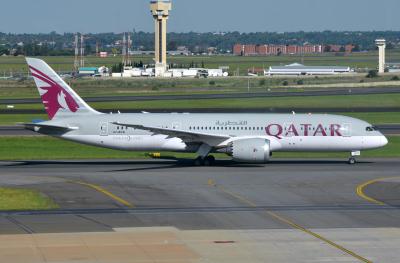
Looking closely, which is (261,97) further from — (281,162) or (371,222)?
(371,222)

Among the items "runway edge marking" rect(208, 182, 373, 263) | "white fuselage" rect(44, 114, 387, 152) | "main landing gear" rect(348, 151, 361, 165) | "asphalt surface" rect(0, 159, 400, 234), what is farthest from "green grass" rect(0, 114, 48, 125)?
"runway edge marking" rect(208, 182, 373, 263)

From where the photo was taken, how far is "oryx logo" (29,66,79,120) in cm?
5900

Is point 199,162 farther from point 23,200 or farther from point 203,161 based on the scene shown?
point 23,200

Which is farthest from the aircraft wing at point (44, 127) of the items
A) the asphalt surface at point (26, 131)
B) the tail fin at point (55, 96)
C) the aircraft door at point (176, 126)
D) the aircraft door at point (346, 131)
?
the asphalt surface at point (26, 131)

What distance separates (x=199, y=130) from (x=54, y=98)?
9.23 m

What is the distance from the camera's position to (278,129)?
58.1 metres

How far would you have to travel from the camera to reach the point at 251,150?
56562 millimetres

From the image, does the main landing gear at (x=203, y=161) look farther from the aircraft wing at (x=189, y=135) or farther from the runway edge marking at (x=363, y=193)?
the runway edge marking at (x=363, y=193)

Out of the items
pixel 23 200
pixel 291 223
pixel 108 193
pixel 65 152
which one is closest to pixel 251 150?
pixel 108 193

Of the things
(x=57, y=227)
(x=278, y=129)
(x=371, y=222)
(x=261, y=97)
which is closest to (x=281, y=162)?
(x=278, y=129)

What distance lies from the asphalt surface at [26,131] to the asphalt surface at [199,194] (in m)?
15.8

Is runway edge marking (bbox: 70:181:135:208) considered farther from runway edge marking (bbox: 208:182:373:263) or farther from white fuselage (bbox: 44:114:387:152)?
white fuselage (bbox: 44:114:387:152)

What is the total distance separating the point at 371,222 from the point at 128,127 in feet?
75.4

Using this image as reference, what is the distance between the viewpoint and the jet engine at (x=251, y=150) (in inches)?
2226
